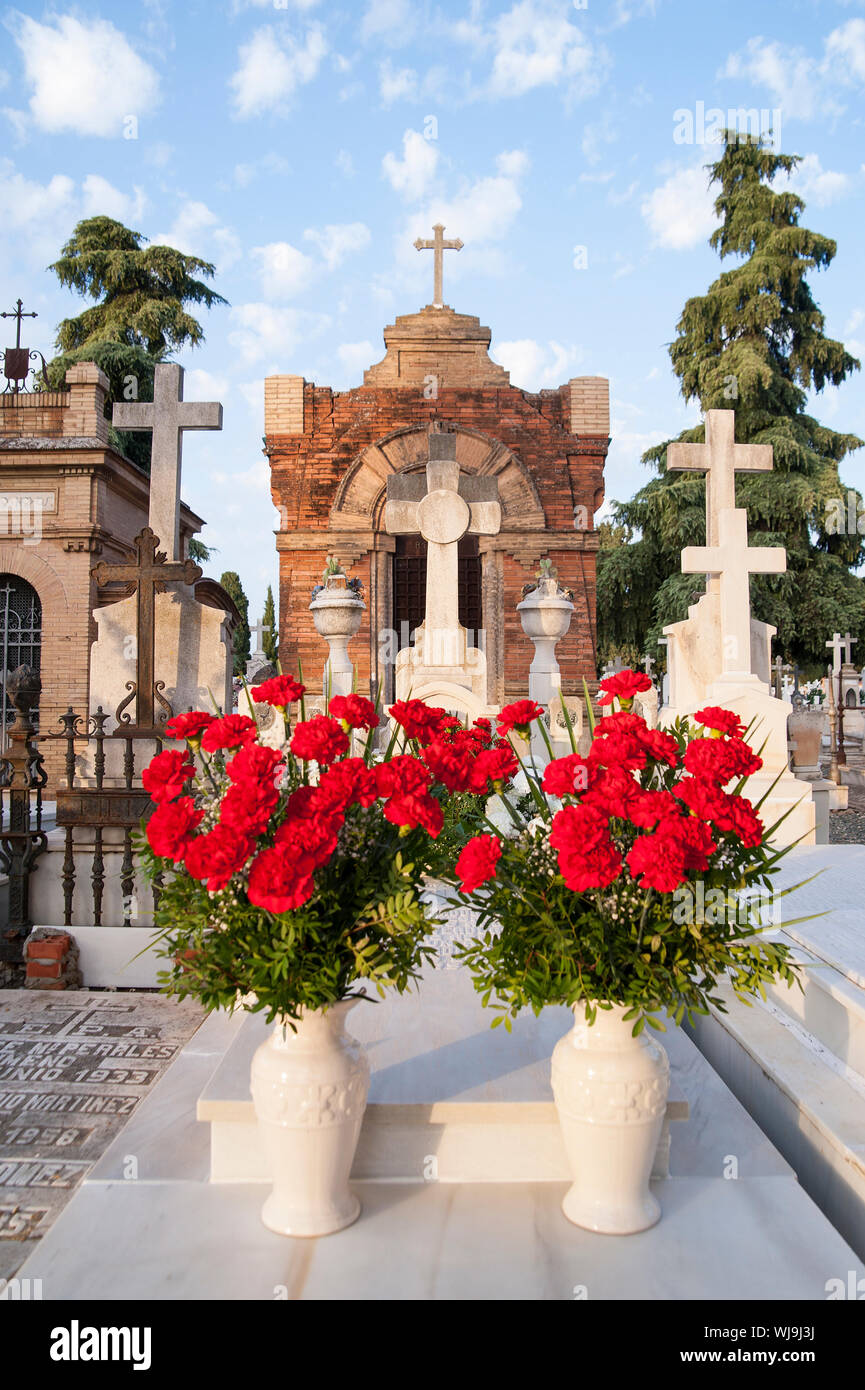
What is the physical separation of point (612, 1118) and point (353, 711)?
3.96 ft

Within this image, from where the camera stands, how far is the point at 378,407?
587 inches

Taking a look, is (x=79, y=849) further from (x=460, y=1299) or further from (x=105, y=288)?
(x=105, y=288)

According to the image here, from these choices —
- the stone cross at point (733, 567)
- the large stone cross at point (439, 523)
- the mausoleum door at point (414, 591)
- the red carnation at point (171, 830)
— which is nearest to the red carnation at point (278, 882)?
the red carnation at point (171, 830)

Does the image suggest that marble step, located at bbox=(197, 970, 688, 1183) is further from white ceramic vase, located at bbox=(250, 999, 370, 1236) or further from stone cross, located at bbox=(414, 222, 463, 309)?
stone cross, located at bbox=(414, 222, 463, 309)

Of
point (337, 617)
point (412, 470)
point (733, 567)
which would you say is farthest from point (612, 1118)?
point (412, 470)

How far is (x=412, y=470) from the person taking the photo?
47.8 feet

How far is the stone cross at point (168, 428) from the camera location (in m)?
7.21

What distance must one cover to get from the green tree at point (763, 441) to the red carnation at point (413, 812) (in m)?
18.2

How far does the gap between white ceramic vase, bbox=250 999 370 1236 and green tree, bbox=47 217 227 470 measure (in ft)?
61.8

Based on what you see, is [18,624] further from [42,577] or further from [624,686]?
[624,686]

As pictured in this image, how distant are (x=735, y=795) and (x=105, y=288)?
21.8 m

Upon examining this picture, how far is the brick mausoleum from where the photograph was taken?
14484 millimetres

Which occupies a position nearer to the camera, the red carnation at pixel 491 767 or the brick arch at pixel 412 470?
the red carnation at pixel 491 767

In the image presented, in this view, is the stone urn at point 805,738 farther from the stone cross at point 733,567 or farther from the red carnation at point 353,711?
the red carnation at point 353,711
